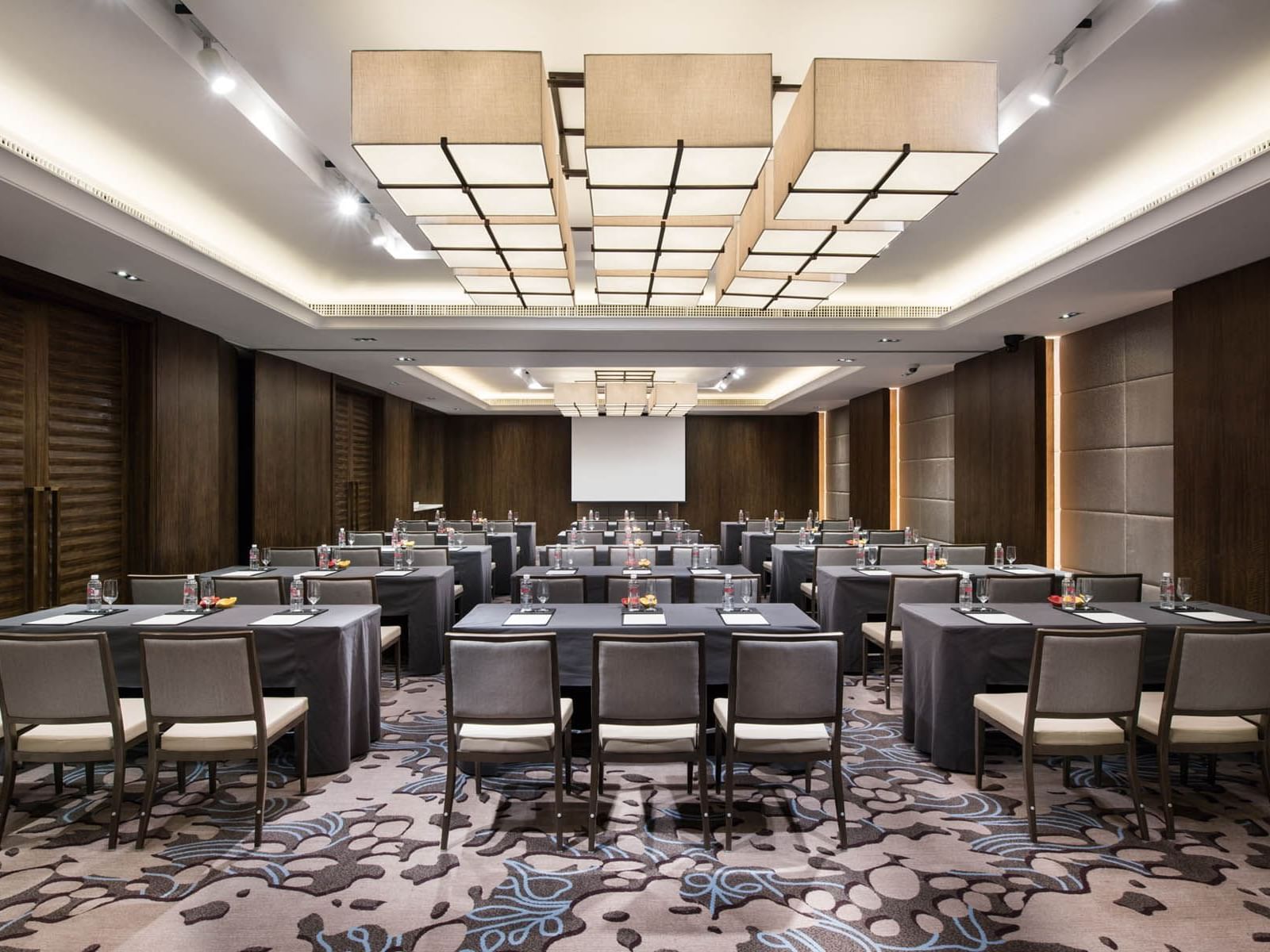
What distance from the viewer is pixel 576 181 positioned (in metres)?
4.58

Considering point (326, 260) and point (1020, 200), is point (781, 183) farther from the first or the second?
point (326, 260)

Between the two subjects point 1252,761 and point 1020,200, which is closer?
point 1252,761

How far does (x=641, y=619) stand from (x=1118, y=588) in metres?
3.34

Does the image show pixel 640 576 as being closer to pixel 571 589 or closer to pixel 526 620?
pixel 571 589

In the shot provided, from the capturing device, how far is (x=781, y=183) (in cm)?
311

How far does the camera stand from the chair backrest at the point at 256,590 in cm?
461

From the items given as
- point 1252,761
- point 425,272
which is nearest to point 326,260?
point 425,272

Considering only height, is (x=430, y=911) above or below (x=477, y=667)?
below

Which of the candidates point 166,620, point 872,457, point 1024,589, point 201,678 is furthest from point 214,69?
point 872,457

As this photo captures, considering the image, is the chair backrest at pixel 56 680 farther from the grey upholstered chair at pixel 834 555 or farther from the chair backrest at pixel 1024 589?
the grey upholstered chair at pixel 834 555

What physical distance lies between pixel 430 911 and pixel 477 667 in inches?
34.4

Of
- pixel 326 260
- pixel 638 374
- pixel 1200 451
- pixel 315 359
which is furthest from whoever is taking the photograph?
pixel 638 374

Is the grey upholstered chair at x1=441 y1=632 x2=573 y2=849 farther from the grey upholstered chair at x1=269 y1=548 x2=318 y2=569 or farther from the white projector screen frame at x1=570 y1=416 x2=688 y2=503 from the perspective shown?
the white projector screen frame at x1=570 y1=416 x2=688 y2=503

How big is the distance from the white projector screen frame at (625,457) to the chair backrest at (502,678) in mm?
12368
